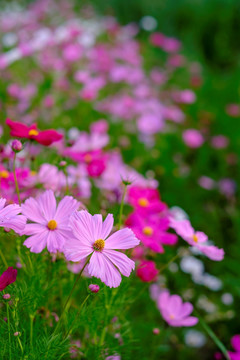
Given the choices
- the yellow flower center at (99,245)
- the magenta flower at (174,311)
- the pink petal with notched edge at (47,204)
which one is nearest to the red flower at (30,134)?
the pink petal with notched edge at (47,204)

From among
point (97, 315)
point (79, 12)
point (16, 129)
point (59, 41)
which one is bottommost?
point (79, 12)

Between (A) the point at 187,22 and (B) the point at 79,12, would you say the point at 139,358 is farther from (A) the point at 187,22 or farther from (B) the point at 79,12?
(A) the point at 187,22

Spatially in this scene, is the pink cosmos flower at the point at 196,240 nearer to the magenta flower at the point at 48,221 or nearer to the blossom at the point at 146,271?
the blossom at the point at 146,271

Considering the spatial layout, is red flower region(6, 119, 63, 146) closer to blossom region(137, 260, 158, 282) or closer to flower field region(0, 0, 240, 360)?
flower field region(0, 0, 240, 360)

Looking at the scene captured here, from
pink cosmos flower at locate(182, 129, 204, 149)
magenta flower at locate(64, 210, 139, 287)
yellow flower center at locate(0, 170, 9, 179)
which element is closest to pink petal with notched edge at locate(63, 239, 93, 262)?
magenta flower at locate(64, 210, 139, 287)

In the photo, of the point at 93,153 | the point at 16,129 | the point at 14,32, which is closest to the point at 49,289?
the point at 16,129

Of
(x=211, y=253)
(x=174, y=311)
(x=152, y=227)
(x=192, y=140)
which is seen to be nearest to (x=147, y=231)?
(x=152, y=227)
